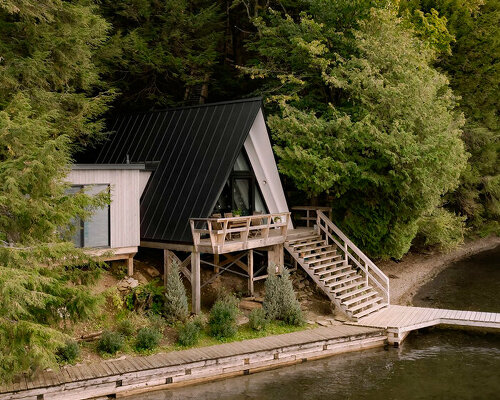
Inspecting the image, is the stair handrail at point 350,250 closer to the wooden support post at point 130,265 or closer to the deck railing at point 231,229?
the deck railing at point 231,229

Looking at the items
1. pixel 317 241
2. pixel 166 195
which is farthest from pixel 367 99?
pixel 166 195

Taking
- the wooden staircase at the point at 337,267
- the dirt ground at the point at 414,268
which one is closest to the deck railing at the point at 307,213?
the wooden staircase at the point at 337,267

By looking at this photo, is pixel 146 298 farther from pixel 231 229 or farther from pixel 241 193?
pixel 241 193

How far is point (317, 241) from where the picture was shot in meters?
18.8

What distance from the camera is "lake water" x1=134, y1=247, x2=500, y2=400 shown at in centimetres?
1211

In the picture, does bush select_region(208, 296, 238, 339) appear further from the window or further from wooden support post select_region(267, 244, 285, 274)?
the window

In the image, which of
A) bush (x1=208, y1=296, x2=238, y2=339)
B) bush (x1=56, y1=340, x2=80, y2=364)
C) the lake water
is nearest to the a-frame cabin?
bush (x1=208, y1=296, x2=238, y2=339)

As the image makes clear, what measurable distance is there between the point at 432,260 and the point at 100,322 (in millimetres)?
19769

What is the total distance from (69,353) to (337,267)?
376 inches

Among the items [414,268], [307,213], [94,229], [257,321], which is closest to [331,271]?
[307,213]

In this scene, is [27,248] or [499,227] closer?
[27,248]

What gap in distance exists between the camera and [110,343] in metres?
12.7

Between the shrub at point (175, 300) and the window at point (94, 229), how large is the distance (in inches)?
80.2

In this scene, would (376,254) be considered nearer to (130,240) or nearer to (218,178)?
(218,178)
